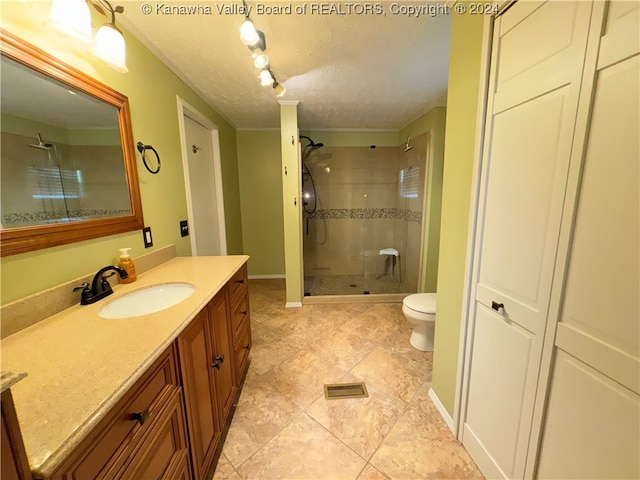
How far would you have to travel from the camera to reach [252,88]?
2.19 m

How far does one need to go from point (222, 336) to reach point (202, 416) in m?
0.36

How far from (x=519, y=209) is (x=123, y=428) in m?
1.44

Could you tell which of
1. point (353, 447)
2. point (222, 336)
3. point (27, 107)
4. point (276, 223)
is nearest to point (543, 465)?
point (353, 447)

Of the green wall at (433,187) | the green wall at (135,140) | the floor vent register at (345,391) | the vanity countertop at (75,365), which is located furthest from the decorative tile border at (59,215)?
the green wall at (433,187)

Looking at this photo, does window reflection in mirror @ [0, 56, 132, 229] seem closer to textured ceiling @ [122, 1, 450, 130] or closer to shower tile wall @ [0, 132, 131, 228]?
shower tile wall @ [0, 132, 131, 228]

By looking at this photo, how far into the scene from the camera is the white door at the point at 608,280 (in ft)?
2.07

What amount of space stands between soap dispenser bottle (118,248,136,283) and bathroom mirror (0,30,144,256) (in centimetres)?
12

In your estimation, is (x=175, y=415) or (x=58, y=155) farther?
(x=58, y=155)

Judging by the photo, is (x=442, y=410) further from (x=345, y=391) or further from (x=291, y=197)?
(x=291, y=197)

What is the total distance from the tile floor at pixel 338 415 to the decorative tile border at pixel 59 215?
1354mm

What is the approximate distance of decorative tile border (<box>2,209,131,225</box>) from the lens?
0.87 meters

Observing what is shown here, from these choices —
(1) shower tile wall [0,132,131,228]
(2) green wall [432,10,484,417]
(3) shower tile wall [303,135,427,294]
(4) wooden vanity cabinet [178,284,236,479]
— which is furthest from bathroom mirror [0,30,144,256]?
(3) shower tile wall [303,135,427,294]

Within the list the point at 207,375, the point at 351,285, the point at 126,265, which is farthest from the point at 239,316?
the point at 351,285

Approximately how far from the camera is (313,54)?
1.68 metres
